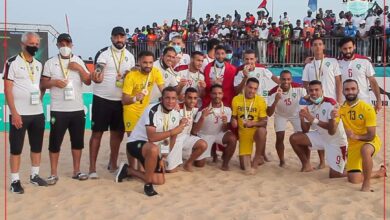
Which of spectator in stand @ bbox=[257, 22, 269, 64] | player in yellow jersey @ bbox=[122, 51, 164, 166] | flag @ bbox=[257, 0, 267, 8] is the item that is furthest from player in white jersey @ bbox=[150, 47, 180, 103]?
flag @ bbox=[257, 0, 267, 8]

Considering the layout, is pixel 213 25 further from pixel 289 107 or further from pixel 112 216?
pixel 112 216

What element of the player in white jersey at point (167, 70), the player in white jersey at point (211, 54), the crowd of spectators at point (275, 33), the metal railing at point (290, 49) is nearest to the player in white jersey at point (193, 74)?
the player in white jersey at point (167, 70)

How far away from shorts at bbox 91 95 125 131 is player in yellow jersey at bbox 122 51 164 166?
0.51 ft

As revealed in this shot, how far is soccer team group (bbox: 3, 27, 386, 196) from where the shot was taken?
593cm

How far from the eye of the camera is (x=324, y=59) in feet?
22.9

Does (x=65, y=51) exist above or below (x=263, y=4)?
below

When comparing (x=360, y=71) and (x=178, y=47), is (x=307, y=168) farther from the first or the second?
(x=178, y=47)

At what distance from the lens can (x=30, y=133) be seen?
19.7ft

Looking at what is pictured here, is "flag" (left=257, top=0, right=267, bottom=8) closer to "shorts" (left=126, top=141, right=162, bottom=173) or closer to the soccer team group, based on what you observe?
the soccer team group

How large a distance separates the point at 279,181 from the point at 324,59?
1.98m

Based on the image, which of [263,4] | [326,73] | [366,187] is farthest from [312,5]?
[366,187]

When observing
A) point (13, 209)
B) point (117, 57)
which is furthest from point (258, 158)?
point (13, 209)

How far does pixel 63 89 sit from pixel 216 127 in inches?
92.4

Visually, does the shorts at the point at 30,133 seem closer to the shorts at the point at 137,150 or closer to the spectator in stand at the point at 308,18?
the shorts at the point at 137,150
